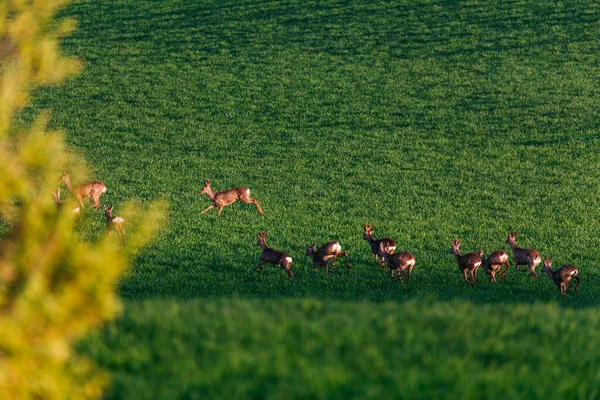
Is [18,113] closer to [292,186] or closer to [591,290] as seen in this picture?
[292,186]

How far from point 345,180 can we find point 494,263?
1014cm

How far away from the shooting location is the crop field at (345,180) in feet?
26.0

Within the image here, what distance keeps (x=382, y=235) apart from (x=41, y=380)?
14.5m

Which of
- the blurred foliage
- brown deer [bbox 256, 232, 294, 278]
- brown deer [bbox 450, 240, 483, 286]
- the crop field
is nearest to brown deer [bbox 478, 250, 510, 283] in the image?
brown deer [bbox 450, 240, 483, 286]

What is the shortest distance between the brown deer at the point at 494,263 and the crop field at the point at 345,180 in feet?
1.03

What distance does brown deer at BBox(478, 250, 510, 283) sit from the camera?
1552cm

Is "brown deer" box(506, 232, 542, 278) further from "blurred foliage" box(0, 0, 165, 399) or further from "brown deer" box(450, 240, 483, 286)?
"blurred foliage" box(0, 0, 165, 399)

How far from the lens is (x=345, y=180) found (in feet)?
82.9

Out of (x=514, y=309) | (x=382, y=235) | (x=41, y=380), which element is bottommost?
(x=382, y=235)

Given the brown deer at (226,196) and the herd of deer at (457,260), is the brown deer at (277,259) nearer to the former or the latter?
the herd of deer at (457,260)

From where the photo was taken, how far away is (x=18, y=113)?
3353 cm

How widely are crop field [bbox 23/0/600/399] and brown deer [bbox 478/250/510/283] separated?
0.31m

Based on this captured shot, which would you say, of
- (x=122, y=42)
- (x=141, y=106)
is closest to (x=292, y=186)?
(x=141, y=106)

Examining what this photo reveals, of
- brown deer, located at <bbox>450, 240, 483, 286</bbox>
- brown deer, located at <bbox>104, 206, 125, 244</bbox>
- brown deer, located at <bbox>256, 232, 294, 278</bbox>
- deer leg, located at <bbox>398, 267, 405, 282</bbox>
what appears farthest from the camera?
brown deer, located at <bbox>104, 206, 125, 244</bbox>
